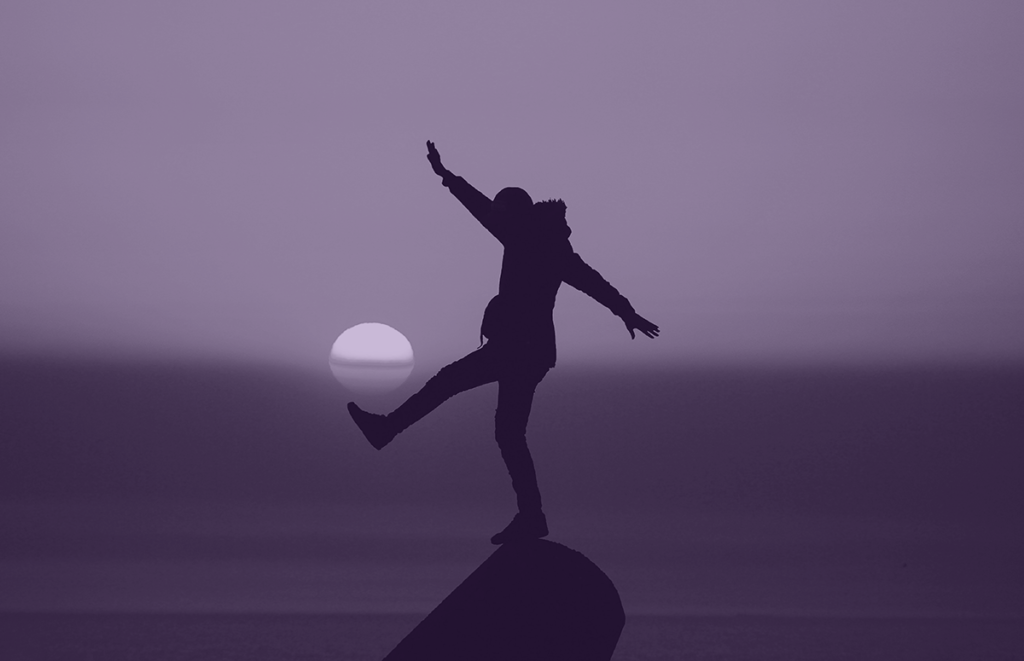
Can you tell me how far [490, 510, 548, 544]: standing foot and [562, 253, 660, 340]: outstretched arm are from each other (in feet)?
6.23

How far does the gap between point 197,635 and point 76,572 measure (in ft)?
182

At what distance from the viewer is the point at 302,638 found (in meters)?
81.8

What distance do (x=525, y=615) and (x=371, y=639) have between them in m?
73.7

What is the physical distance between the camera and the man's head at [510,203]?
7.46 meters

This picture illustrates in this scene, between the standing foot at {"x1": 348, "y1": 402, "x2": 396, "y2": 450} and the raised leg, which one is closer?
the standing foot at {"x1": 348, "y1": 402, "x2": 396, "y2": 450}

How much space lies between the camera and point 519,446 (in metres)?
7.67

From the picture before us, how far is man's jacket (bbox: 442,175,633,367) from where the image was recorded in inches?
296

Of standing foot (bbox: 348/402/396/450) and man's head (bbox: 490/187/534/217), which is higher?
man's head (bbox: 490/187/534/217)

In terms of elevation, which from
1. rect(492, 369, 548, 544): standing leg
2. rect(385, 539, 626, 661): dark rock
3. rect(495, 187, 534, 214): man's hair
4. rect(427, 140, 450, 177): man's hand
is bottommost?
rect(385, 539, 626, 661): dark rock

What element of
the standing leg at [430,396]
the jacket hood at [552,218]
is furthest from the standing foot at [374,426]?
the jacket hood at [552,218]

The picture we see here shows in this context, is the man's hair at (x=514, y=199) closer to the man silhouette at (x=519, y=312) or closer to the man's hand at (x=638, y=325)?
the man silhouette at (x=519, y=312)

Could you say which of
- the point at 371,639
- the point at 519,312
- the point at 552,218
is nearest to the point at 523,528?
the point at 519,312

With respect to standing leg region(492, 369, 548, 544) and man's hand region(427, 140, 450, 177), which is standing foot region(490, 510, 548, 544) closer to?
standing leg region(492, 369, 548, 544)

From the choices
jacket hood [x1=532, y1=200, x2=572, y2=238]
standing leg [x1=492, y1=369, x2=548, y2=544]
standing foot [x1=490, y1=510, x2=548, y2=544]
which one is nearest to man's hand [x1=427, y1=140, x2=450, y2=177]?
jacket hood [x1=532, y1=200, x2=572, y2=238]
